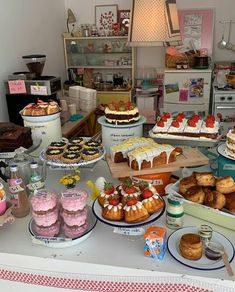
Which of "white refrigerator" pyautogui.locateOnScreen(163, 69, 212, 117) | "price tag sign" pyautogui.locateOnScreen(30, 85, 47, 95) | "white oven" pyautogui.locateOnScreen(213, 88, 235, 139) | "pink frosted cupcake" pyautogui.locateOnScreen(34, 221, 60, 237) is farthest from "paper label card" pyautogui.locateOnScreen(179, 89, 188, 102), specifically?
"pink frosted cupcake" pyautogui.locateOnScreen(34, 221, 60, 237)

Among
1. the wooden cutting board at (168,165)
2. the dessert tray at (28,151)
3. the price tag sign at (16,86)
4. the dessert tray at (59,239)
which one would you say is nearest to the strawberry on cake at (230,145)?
the wooden cutting board at (168,165)

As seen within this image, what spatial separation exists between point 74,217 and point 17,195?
0.28 meters

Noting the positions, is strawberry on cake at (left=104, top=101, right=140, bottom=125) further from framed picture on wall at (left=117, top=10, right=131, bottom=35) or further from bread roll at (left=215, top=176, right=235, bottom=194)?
framed picture on wall at (left=117, top=10, right=131, bottom=35)

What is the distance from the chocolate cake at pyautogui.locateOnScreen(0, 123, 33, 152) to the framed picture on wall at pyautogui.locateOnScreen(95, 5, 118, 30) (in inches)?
115

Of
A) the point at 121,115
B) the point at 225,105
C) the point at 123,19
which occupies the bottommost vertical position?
the point at 225,105

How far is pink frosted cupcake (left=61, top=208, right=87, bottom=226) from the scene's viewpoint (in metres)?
1.00

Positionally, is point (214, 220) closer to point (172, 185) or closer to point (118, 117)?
point (172, 185)

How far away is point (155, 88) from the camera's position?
399 cm

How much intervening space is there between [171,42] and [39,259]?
3.88 ft

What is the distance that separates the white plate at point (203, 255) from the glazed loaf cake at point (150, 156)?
31 cm

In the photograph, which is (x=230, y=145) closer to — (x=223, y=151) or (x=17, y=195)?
(x=223, y=151)

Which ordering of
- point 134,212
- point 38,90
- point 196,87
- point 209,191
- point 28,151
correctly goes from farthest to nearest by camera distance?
point 196,87, point 38,90, point 28,151, point 209,191, point 134,212

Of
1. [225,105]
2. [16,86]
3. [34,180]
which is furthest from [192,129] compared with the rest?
[225,105]

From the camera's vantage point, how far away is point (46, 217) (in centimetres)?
101
